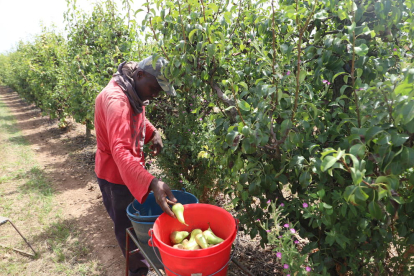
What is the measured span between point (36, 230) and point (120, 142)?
10.4ft

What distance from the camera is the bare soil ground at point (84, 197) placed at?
2803 millimetres

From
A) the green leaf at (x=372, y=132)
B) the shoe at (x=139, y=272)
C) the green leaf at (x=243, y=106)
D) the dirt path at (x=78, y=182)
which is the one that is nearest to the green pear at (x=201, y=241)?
the green leaf at (x=243, y=106)

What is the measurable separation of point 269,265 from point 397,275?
3.83ft

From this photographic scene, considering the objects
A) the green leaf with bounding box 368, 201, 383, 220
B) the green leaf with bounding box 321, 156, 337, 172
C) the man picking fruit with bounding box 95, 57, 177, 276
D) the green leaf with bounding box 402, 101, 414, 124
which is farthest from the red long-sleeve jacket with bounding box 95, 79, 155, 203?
the green leaf with bounding box 402, 101, 414, 124

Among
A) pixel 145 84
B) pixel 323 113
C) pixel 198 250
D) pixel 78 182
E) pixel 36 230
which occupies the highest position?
pixel 145 84

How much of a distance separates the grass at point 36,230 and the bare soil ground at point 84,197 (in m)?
0.12

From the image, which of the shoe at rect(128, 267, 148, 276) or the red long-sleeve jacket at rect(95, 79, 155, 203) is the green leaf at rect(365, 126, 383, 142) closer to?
the red long-sleeve jacket at rect(95, 79, 155, 203)

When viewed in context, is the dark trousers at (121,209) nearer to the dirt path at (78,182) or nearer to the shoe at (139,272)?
the shoe at (139,272)

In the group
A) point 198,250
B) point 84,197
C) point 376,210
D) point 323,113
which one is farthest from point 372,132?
point 84,197

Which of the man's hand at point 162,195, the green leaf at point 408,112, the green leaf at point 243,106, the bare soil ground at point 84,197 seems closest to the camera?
the green leaf at point 408,112

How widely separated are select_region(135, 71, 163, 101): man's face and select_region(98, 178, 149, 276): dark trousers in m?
0.78

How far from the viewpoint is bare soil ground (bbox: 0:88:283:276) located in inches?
110

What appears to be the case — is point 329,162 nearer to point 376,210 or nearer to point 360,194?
point 360,194

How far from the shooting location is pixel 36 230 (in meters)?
3.99
